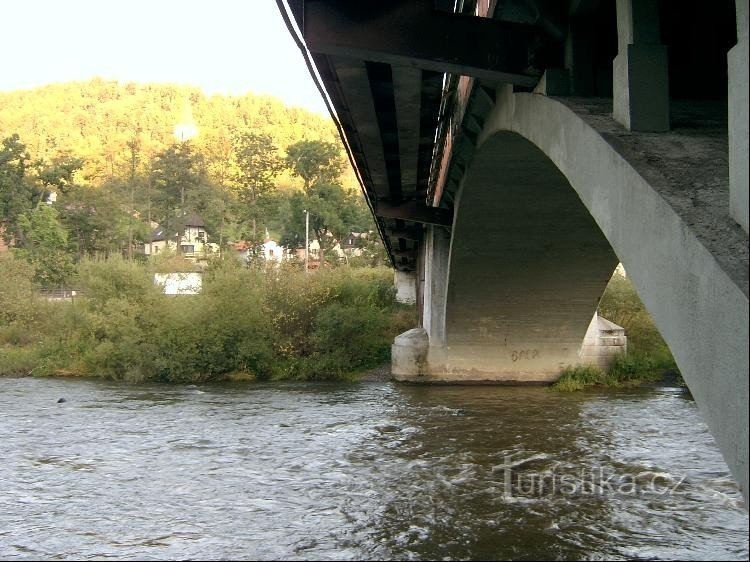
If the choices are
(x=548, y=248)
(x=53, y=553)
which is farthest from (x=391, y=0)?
(x=548, y=248)

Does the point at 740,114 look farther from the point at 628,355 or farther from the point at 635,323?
the point at 635,323

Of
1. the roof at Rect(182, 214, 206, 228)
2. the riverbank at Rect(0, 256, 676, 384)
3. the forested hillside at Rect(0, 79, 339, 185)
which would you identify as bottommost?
the riverbank at Rect(0, 256, 676, 384)

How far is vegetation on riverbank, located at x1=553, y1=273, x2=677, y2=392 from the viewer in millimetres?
22594

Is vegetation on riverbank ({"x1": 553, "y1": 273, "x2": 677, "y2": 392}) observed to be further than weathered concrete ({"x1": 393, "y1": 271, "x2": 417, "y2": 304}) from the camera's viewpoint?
No

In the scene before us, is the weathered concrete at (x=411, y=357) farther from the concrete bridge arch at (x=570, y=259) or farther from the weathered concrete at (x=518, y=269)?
the weathered concrete at (x=518, y=269)

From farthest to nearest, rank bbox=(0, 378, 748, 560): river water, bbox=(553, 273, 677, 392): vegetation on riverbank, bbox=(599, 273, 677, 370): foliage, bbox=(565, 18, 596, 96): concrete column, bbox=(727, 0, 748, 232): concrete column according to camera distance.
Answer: bbox=(599, 273, 677, 370): foliage
bbox=(553, 273, 677, 392): vegetation on riverbank
bbox=(0, 378, 748, 560): river water
bbox=(565, 18, 596, 96): concrete column
bbox=(727, 0, 748, 232): concrete column

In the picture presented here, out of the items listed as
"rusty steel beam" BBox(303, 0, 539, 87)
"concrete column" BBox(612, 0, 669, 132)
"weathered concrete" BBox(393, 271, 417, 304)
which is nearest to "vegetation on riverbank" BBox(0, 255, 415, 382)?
"weathered concrete" BBox(393, 271, 417, 304)

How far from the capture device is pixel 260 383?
24078mm

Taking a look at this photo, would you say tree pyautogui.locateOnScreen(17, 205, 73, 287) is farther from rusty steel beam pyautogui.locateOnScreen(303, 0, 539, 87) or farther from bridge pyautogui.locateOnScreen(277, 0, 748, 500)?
rusty steel beam pyautogui.locateOnScreen(303, 0, 539, 87)

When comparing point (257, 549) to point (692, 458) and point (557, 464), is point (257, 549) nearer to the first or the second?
point (557, 464)

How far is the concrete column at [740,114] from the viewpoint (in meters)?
3.02

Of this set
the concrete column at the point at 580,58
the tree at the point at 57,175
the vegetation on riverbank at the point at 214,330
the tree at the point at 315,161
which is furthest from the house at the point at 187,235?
the concrete column at the point at 580,58

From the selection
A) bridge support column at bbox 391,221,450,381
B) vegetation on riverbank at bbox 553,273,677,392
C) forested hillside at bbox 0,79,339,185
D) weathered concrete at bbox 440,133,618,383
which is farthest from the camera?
forested hillside at bbox 0,79,339,185

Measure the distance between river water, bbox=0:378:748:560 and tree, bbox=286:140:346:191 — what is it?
165 feet
